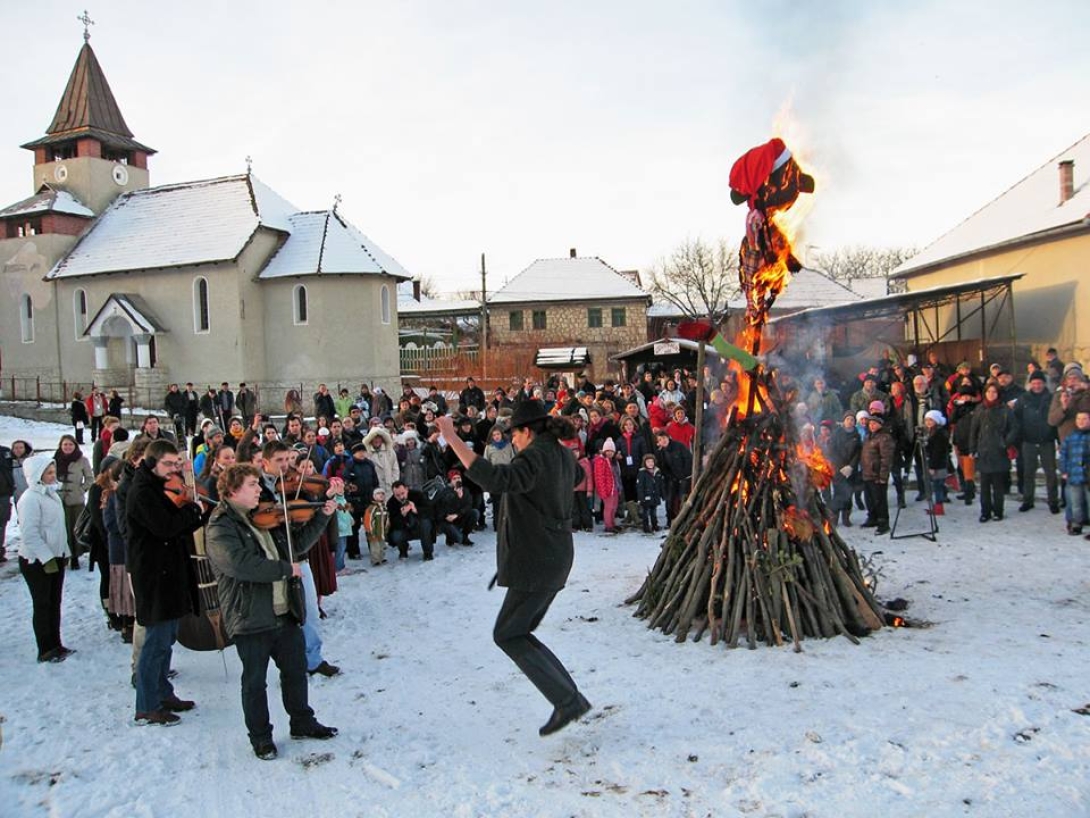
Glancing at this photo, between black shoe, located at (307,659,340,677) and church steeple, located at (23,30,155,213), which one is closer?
black shoe, located at (307,659,340,677)

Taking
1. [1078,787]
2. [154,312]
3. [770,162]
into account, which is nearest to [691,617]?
[1078,787]

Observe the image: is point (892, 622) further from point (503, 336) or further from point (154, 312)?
point (503, 336)

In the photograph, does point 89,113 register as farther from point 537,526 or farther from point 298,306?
point 537,526

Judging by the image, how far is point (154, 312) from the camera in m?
35.3

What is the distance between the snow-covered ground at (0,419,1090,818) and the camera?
14.5ft

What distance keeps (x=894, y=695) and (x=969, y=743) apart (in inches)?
28.9

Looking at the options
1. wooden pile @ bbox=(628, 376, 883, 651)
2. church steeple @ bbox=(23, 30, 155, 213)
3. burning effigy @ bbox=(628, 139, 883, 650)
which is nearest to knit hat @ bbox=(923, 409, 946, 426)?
burning effigy @ bbox=(628, 139, 883, 650)

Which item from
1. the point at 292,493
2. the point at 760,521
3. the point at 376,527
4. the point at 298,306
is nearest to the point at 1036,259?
the point at 760,521

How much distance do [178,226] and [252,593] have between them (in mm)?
34739

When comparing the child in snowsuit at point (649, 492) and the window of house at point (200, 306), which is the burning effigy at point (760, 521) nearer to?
the child in snowsuit at point (649, 492)

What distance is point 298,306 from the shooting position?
34.5 m

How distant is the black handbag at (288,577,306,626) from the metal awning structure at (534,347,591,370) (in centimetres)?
3765

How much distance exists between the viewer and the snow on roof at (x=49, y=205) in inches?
1426

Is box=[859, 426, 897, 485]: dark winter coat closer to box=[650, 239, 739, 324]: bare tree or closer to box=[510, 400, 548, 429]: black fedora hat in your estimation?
box=[510, 400, 548, 429]: black fedora hat
